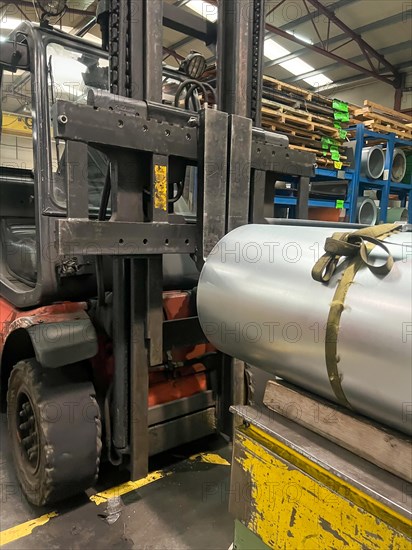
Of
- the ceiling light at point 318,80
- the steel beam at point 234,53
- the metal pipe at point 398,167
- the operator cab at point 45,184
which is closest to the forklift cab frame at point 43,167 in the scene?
the operator cab at point 45,184

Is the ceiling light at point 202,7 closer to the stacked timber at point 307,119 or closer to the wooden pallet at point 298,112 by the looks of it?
the stacked timber at point 307,119

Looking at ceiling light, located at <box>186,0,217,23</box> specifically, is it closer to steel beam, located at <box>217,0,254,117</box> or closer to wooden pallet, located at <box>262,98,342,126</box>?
wooden pallet, located at <box>262,98,342,126</box>

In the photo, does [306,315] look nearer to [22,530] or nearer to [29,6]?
[22,530]

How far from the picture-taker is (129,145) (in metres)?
1.65

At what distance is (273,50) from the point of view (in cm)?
990

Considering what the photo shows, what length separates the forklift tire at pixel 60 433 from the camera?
2070mm

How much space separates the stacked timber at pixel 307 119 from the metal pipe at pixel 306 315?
3.64 m

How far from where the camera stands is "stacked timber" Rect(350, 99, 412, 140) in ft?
20.3

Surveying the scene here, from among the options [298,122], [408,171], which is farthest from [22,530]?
[408,171]

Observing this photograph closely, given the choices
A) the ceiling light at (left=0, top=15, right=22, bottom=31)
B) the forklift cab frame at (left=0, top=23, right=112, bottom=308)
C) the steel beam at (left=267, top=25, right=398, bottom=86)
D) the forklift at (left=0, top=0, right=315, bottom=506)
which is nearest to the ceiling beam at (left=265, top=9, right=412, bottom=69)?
the steel beam at (left=267, top=25, right=398, bottom=86)

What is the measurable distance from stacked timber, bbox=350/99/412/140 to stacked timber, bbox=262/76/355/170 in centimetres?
64

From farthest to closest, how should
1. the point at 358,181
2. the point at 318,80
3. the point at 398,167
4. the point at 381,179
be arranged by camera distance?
the point at 318,80
the point at 398,167
the point at 381,179
the point at 358,181

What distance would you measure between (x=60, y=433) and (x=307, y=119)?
174 inches

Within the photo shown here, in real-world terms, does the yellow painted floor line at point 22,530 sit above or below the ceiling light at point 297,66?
below
